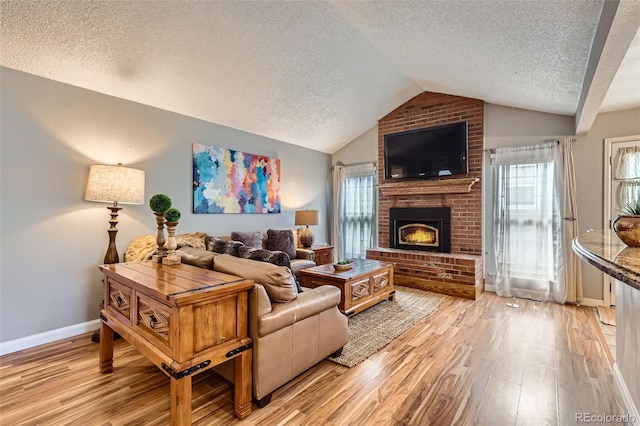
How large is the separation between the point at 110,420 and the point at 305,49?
357 centimetres

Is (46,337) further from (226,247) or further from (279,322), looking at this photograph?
(279,322)

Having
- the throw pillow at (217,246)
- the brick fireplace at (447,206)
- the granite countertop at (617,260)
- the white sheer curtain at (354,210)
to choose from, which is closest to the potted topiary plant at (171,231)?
the throw pillow at (217,246)

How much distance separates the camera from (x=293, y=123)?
15.0 ft

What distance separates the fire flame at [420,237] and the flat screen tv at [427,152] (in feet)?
2.98

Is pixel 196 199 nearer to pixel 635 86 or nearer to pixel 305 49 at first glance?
pixel 305 49

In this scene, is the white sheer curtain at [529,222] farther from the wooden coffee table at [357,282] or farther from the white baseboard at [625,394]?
the white baseboard at [625,394]

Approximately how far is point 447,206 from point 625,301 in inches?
112

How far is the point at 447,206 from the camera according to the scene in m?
4.54

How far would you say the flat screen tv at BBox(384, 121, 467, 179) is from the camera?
172 inches

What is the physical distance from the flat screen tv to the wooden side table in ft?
5.46

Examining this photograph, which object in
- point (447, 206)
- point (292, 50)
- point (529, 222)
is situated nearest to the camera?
point (292, 50)

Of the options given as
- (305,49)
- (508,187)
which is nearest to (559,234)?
(508,187)

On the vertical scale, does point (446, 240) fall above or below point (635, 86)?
below

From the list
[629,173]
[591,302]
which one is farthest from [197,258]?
[629,173]
